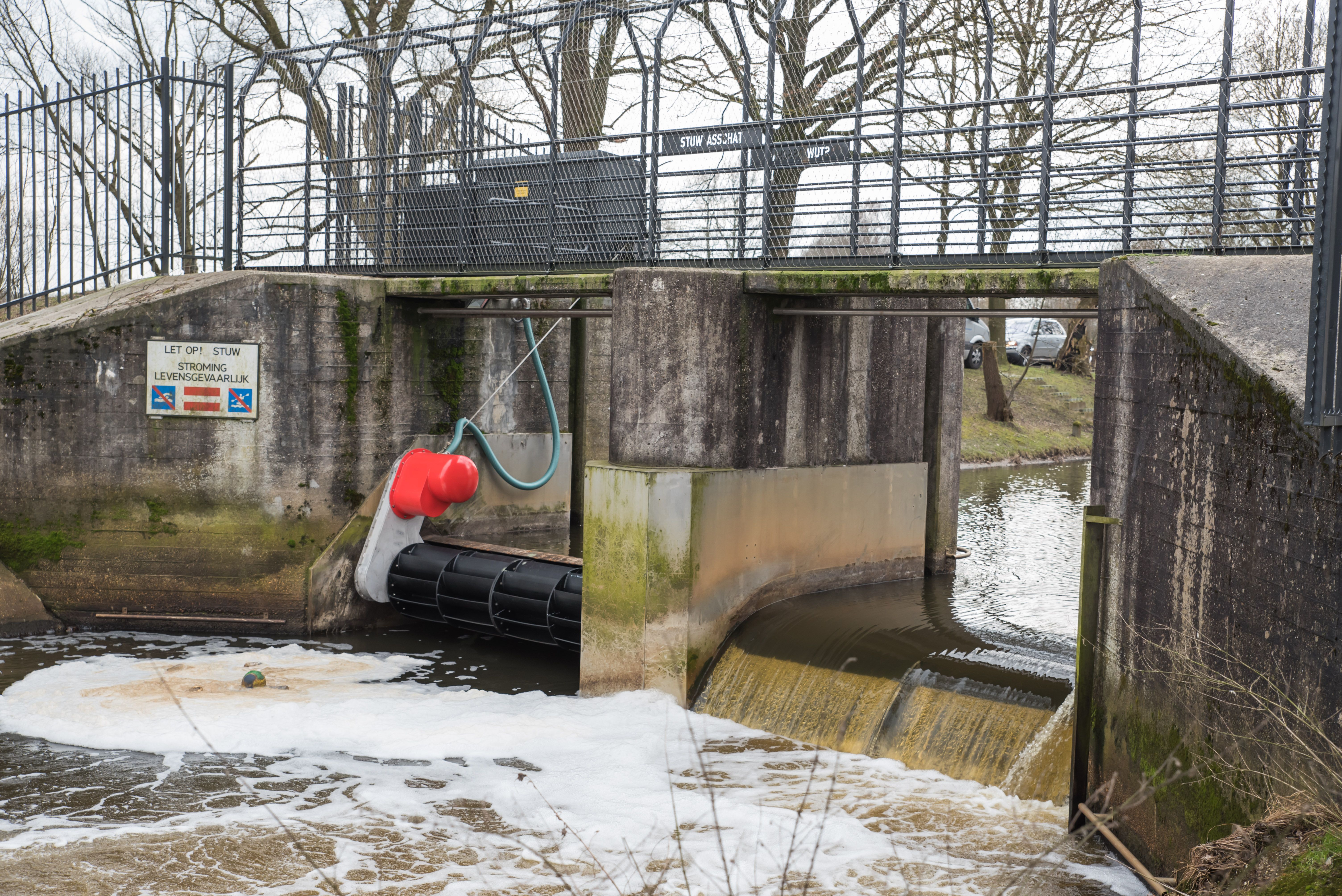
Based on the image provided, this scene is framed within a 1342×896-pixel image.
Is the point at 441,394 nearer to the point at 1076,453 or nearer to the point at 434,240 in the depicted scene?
the point at 434,240

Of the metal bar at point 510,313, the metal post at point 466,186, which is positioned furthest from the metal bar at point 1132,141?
the metal post at point 466,186

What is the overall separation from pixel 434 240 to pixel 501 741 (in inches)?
233

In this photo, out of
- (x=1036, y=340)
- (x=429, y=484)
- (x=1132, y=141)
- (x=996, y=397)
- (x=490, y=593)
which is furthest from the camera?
(x=1036, y=340)

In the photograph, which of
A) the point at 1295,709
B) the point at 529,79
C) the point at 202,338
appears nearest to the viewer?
the point at 1295,709

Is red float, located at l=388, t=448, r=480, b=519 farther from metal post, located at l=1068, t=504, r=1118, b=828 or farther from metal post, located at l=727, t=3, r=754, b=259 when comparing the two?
metal post, located at l=1068, t=504, r=1118, b=828

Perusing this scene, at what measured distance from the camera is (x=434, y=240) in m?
12.9

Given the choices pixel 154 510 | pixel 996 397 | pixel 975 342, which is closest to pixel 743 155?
pixel 154 510

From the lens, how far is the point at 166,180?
12.7 metres

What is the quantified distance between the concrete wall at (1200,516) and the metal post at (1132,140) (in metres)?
1.17

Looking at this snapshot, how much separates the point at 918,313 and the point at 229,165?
7657 mm

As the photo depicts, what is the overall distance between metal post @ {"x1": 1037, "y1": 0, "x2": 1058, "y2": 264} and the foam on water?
11.7ft

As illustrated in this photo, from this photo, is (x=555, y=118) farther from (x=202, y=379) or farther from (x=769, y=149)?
(x=202, y=379)

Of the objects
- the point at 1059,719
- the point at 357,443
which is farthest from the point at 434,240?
the point at 1059,719

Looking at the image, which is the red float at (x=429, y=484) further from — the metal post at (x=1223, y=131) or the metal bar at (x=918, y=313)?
the metal post at (x=1223, y=131)
